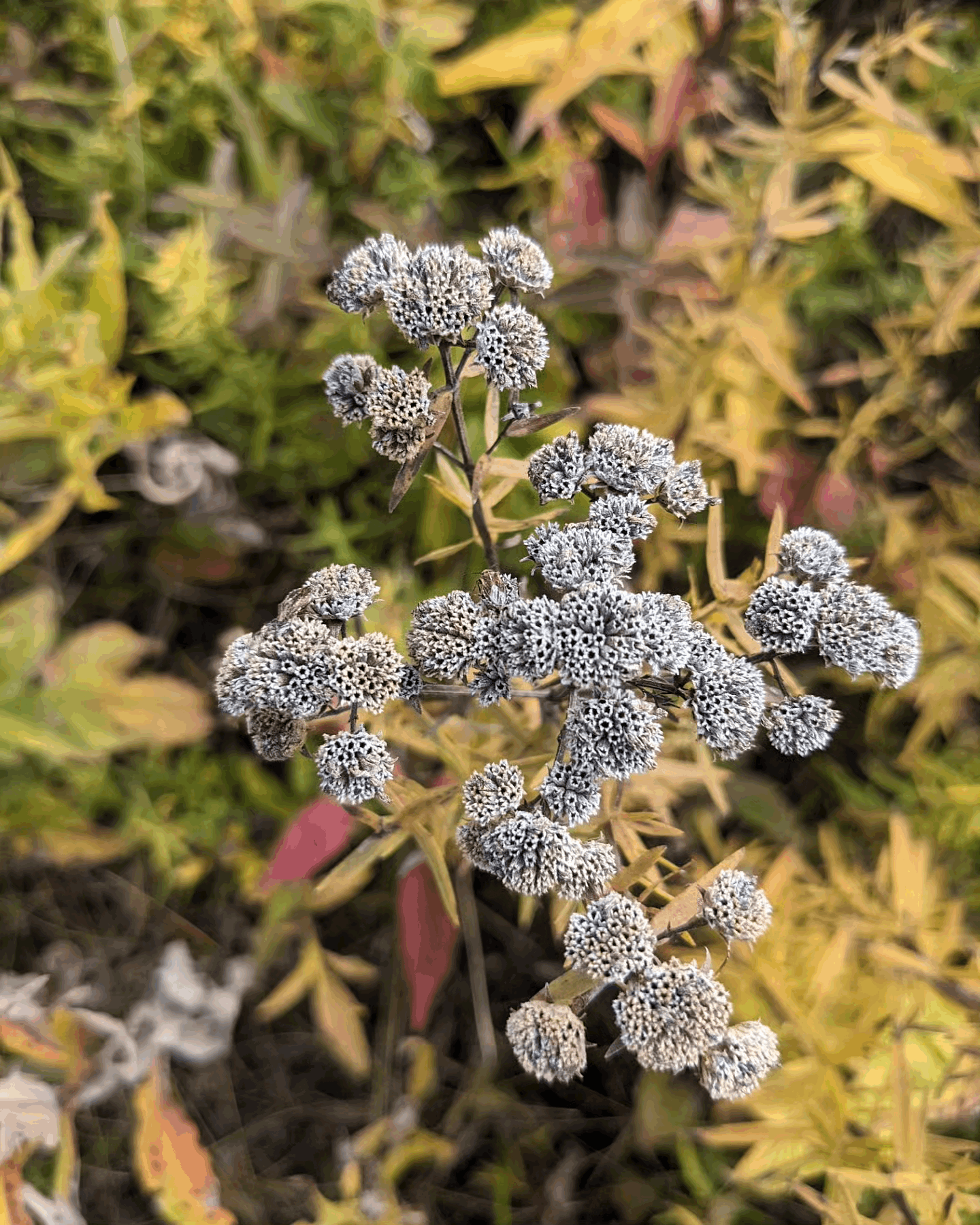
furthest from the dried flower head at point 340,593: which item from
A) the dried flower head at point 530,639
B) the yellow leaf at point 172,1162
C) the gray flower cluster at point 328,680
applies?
the yellow leaf at point 172,1162

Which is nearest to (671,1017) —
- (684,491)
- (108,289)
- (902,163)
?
(684,491)

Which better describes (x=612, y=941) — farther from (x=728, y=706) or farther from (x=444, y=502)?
(x=444, y=502)

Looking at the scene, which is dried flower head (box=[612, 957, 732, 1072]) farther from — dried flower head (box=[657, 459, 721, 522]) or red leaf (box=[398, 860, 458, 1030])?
red leaf (box=[398, 860, 458, 1030])

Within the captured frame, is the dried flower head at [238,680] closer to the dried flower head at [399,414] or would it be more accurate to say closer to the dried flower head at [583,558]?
the dried flower head at [399,414]

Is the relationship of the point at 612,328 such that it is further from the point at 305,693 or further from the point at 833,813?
the point at 305,693

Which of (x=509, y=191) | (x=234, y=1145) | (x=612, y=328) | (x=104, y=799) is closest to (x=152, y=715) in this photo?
(x=104, y=799)
